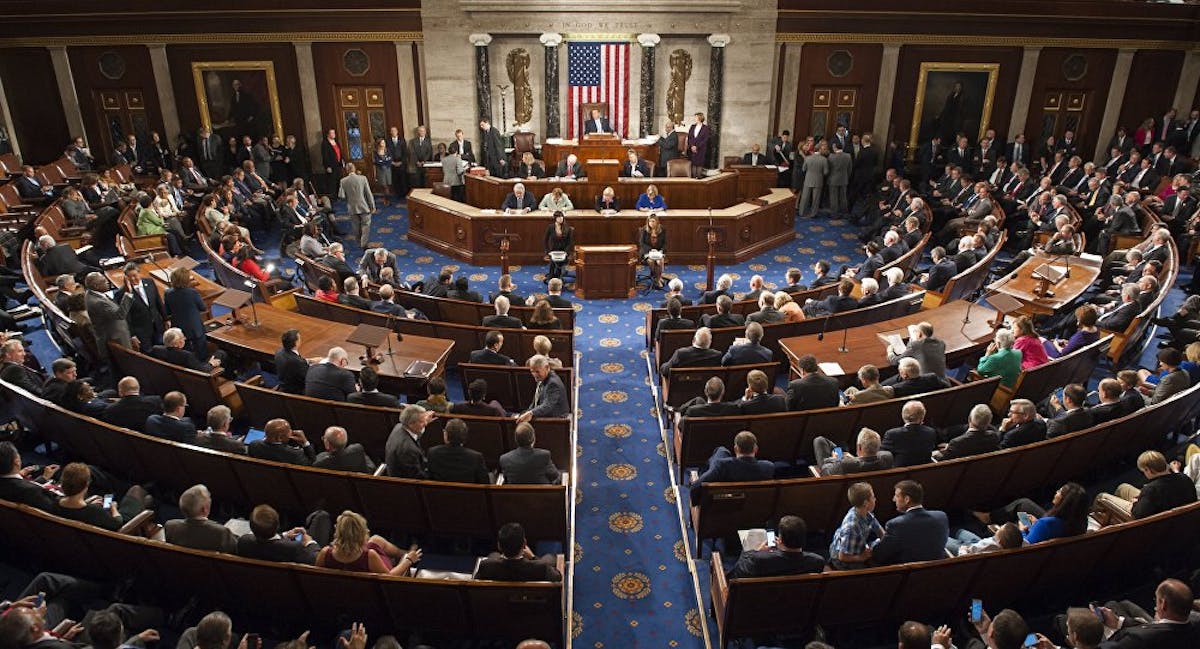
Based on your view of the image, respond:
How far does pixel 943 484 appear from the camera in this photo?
5723 mm

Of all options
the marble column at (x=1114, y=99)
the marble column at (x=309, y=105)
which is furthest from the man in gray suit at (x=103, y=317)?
the marble column at (x=1114, y=99)

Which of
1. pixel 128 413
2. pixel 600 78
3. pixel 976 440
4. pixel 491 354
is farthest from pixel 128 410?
pixel 600 78

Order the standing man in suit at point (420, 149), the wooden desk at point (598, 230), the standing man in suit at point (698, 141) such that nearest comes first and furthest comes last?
the wooden desk at point (598, 230) < the standing man in suit at point (698, 141) < the standing man in suit at point (420, 149)

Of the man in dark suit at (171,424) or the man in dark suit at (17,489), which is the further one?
the man in dark suit at (171,424)

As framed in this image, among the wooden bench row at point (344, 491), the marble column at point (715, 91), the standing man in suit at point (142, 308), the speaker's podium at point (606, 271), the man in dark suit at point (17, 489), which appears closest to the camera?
the man in dark suit at point (17, 489)

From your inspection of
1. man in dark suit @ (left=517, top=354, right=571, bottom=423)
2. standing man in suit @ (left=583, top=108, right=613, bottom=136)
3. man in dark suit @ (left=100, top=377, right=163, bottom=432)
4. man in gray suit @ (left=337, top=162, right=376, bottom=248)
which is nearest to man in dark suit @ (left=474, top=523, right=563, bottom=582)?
man in dark suit @ (left=517, top=354, right=571, bottom=423)

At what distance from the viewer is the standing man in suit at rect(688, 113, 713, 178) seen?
16266 millimetres

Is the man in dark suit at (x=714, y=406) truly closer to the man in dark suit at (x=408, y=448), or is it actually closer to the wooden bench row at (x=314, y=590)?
the man in dark suit at (x=408, y=448)

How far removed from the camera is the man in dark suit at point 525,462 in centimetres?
563

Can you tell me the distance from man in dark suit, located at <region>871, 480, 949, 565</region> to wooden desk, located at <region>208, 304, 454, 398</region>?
4.33m

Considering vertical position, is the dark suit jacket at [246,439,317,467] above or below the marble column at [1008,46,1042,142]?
below

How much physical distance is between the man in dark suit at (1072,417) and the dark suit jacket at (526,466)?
157 inches

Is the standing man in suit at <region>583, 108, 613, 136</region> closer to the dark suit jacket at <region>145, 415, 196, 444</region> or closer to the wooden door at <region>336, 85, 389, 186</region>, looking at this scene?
the wooden door at <region>336, 85, 389, 186</region>

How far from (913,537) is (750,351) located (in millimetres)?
2789
